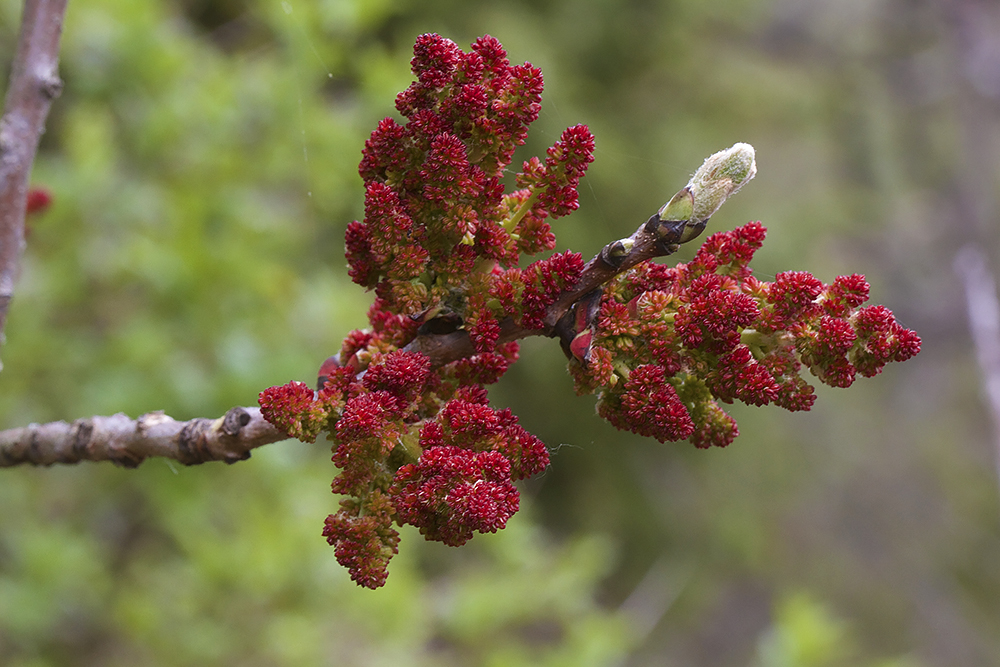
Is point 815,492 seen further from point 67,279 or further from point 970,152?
point 67,279

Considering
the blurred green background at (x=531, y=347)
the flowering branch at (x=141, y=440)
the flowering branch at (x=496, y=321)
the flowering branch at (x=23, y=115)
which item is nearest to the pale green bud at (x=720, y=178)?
the flowering branch at (x=496, y=321)

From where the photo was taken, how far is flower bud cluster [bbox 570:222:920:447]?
0.59 meters

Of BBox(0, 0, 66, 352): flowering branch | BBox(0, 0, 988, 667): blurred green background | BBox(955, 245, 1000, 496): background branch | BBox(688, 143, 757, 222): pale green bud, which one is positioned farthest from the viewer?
BBox(0, 0, 988, 667): blurred green background

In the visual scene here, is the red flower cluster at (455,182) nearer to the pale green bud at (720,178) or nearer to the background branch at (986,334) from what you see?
the pale green bud at (720,178)

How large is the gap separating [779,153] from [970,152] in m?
2.25

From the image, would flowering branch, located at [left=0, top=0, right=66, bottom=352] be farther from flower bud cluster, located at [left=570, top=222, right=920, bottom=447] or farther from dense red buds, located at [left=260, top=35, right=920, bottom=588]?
flower bud cluster, located at [left=570, top=222, right=920, bottom=447]

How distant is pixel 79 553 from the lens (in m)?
1.98

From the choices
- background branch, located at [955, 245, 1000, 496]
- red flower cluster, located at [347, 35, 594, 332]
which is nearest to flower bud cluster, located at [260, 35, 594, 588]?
red flower cluster, located at [347, 35, 594, 332]

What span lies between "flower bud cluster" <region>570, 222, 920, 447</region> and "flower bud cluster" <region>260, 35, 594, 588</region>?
0.06 metres

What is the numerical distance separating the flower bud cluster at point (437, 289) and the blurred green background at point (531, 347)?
42cm

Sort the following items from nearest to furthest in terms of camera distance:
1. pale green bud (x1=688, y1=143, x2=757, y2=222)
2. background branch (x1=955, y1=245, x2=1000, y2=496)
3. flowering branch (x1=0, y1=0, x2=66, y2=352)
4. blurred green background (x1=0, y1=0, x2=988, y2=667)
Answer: pale green bud (x1=688, y1=143, x2=757, y2=222)
flowering branch (x1=0, y1=0, x2=66, y2=352)
background branch (x1=955, y1=245, x2=1000, y2=496)
blurred green background (x1=0, y1=0, x2=988, y2=667)

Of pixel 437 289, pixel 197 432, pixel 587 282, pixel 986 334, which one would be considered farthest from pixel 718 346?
pixel 986 334

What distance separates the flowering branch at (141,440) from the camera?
0.67 meters

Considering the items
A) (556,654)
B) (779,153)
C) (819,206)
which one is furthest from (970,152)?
(556,654)
